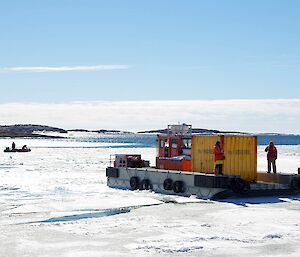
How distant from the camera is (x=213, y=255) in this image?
9656 mm

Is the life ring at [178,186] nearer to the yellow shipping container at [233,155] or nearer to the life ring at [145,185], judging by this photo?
the yellow shipping container at [233,155]

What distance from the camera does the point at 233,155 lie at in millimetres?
19797


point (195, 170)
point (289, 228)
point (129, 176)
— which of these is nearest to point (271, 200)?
point (195, 170)

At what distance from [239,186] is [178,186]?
2447mm

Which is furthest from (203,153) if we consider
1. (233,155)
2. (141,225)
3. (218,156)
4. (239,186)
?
(141,225)

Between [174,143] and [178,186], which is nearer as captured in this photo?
[178,186]

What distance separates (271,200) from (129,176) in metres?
7.02

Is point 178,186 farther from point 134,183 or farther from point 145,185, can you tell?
point 134,183

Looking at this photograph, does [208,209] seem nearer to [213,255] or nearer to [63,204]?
[63,204]

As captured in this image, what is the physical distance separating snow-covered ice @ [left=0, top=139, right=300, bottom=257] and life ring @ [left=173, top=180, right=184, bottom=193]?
713 millimetres

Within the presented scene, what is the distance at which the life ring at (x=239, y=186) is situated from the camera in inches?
717

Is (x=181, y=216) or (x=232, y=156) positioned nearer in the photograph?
(x=181, y=216)

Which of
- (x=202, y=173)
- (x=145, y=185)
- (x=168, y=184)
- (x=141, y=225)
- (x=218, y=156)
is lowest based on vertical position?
(x=141, y=225)

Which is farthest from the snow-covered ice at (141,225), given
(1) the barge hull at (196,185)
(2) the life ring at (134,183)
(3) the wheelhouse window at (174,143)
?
(3) the wheelhouse window at (174,143)
